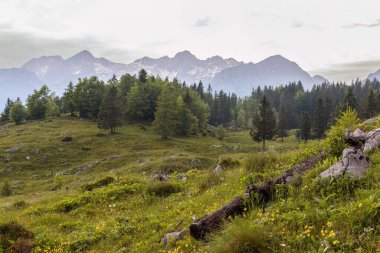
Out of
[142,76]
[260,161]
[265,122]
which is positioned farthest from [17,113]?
[260,161]

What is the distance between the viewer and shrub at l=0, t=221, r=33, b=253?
400 inches

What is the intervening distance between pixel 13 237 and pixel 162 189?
6450 mm

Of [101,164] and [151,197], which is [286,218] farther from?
[101,164]

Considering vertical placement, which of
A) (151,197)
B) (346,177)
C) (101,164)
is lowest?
(101,164)

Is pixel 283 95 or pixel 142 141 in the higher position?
pixel 283 95

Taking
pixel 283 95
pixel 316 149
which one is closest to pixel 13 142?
pixel 316 149

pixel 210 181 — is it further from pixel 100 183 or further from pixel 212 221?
pixel 100 183

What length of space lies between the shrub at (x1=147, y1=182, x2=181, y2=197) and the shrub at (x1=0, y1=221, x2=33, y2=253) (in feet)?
18.5

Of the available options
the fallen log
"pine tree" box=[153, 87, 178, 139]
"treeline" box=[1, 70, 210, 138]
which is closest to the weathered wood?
the fallen log

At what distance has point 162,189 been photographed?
15430mm

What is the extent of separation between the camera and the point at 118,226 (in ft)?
36.2

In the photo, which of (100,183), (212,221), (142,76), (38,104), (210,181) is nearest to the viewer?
(212,221)

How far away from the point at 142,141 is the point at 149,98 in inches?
1136

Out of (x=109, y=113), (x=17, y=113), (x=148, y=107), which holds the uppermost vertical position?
(x=148, y=107)
